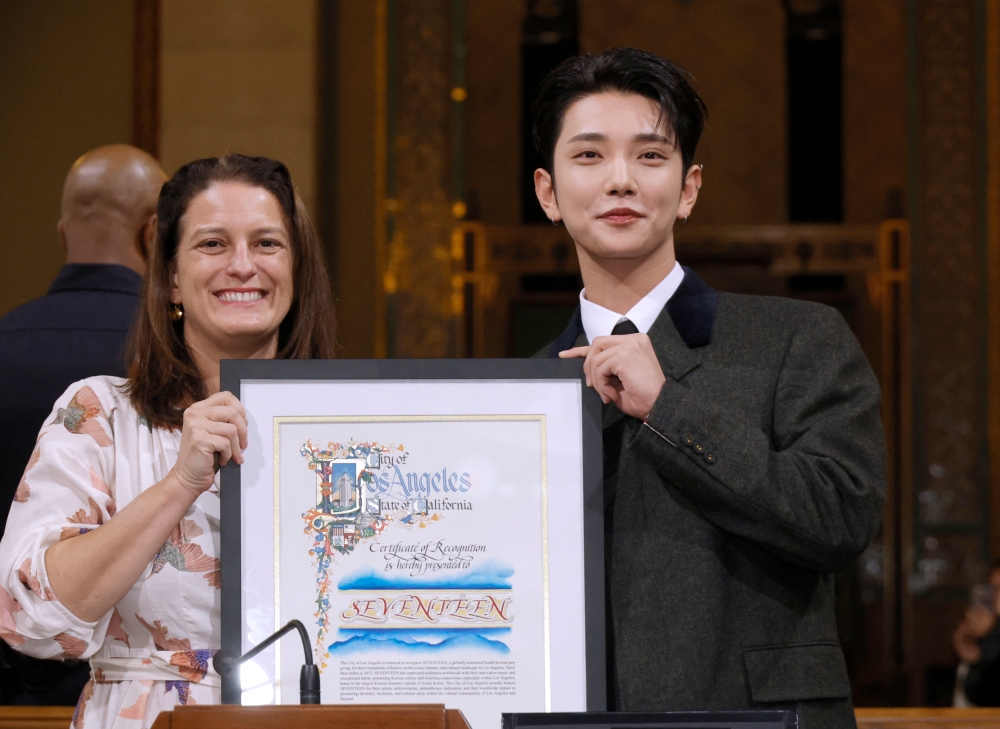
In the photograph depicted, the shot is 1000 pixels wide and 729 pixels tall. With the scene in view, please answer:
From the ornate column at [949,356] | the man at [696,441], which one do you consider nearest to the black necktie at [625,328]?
the man at [696,441]

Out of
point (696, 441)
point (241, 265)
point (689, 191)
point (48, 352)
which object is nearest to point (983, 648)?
point (689, 191)

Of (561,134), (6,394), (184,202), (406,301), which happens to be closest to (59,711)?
(6,394)

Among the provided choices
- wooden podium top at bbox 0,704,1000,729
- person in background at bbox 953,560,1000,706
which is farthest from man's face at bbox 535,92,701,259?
person in background at bbox 953,560,1000,706

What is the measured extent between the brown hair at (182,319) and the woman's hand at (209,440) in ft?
0.65

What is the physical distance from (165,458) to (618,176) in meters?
0.70

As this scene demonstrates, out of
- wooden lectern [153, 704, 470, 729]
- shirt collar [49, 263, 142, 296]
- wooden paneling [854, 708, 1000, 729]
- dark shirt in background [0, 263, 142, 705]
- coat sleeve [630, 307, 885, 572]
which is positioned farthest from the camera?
shirt collar [49, 263, 142, 296]

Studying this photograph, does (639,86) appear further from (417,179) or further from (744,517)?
(417,179)

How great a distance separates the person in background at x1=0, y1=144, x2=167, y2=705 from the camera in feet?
7.89

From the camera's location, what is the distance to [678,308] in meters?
1.61

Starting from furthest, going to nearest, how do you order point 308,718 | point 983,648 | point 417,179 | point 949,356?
point 949,356, point 417,179, point 983,648, point 308,718

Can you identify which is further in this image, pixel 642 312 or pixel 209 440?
pixel 642 312

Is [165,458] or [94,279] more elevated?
[94,279]

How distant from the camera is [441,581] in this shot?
4.69 ft

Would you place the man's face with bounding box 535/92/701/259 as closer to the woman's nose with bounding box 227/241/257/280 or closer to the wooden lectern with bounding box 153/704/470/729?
the woman's nose with bounding box 227/241/257/280
